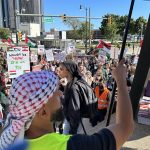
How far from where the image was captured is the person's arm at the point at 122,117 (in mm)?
1634

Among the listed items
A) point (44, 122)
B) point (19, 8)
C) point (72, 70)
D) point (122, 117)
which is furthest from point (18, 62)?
point (19, 8)

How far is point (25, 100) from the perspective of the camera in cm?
162

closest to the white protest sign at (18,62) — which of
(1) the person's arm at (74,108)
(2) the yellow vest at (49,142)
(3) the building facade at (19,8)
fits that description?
(1) the person's arm at (74,108)

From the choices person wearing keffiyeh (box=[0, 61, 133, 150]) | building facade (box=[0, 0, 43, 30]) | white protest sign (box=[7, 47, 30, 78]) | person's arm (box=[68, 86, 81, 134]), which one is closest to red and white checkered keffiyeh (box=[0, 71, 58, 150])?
person wearing keffiyeh (box=[0, 61, 133, 150])

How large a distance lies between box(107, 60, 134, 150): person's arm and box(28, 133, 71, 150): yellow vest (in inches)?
9.7

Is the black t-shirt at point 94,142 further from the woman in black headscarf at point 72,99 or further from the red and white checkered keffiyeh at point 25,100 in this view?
the woman in black headscarf at point 72,99

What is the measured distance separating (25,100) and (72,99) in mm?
2754

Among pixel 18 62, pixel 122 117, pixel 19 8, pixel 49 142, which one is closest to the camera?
pixel 49 142

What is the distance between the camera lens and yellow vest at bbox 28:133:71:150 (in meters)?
1.54

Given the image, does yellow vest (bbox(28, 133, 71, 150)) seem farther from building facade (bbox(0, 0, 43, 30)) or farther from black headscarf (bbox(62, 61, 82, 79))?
building facade (bbox(0, 0, 43, 30))

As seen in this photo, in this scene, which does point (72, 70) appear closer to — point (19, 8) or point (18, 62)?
point (18, 62)

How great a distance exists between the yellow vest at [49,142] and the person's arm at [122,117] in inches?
9.7

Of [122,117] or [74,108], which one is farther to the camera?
[74,108]

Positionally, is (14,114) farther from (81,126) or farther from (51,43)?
(51,43)
